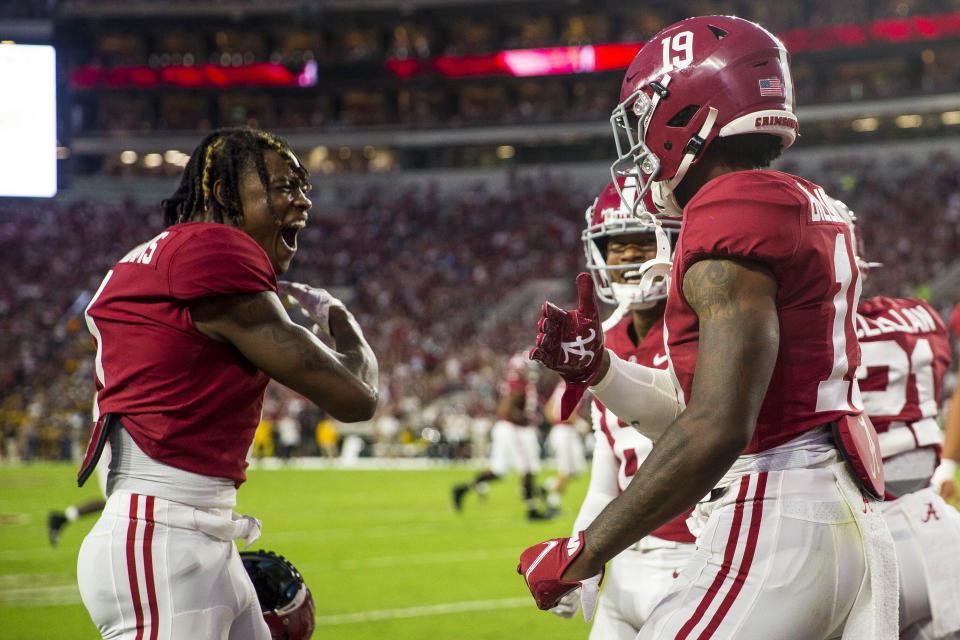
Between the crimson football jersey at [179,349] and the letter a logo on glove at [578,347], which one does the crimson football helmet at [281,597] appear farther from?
the letter a logo on glove at [578,347]

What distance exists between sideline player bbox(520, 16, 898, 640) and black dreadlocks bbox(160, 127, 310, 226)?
1112 mm

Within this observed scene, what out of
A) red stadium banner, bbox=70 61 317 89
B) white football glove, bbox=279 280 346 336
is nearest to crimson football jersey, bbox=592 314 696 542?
white football glove, bbox=279 280 346 336

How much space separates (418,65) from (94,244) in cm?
1449

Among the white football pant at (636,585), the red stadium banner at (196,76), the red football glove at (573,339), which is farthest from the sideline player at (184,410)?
the red stadium banner at (196,76)

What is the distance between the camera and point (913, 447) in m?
3.65

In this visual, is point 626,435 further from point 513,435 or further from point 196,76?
point 196,76

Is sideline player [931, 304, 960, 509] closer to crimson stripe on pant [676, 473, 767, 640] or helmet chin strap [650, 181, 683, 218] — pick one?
helmet chin strap [650, 181, 683, 218]

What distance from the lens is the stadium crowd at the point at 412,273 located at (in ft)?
86.6

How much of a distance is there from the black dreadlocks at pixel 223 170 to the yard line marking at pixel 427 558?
6499 mm

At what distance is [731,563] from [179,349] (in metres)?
1.36

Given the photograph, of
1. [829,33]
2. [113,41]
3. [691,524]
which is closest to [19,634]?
[691,524]

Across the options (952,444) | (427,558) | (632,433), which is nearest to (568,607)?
(632,433)

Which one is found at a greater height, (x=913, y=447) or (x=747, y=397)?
(x=747, y=397)

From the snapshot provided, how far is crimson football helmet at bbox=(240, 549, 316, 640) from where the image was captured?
2.90 m
